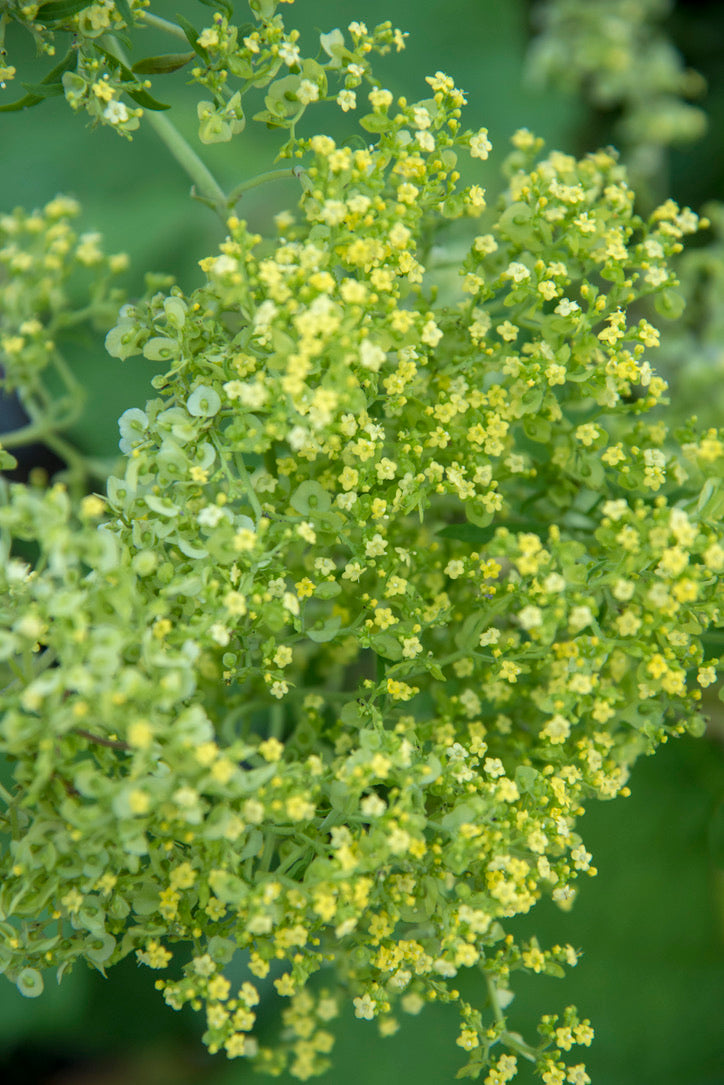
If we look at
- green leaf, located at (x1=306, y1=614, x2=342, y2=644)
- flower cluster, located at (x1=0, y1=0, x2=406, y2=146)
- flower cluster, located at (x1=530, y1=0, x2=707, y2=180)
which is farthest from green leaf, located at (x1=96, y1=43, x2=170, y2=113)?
flower cluster, located at (x1=530, y1=0, x2=707, y2=180)

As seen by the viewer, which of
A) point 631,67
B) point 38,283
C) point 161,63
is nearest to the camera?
point 38,283

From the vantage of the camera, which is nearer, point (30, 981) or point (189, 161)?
point (30, 981)

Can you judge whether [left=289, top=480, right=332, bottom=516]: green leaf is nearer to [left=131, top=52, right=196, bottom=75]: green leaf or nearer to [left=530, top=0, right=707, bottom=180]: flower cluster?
[left=131, top=52, right=196, bottom=75]: green leaf

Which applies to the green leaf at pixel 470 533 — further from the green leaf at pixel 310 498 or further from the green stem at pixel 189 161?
the green stem at pixel 189 161

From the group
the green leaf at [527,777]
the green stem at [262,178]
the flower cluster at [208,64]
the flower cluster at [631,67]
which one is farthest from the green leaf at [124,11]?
the flower cluster at [631,67]

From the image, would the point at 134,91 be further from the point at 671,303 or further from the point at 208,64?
the point at 671,303

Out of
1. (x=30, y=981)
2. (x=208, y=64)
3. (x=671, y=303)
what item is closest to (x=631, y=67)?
(x=671, y=303)
